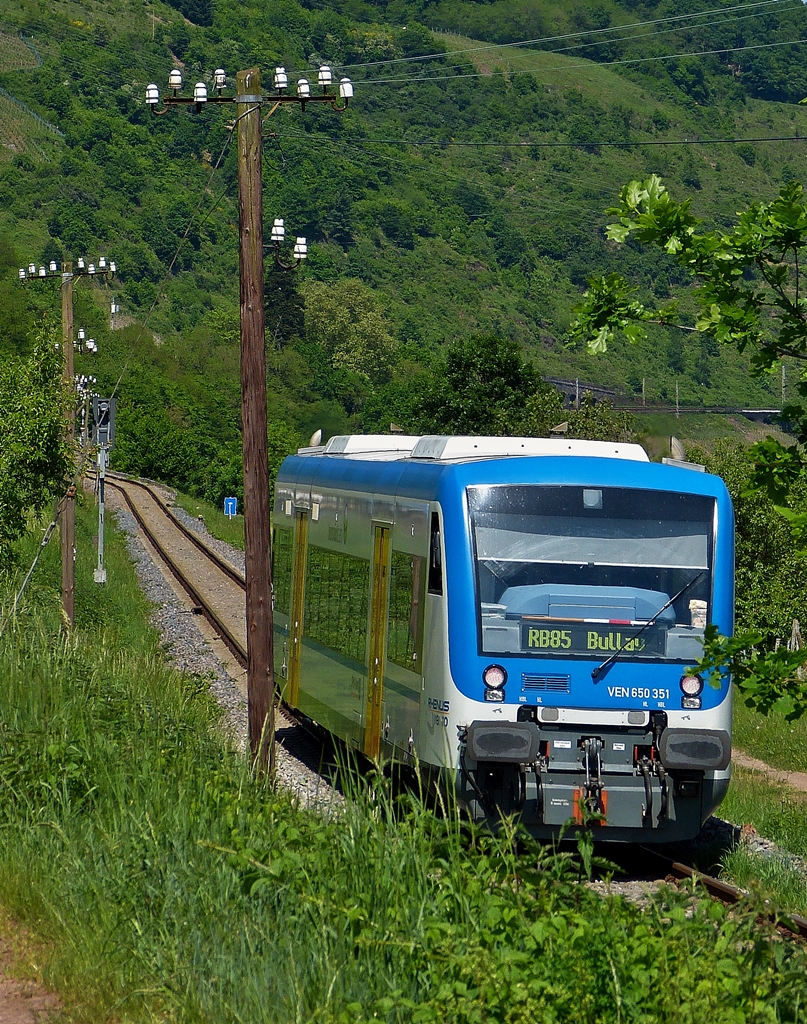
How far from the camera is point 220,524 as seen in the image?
59.1 metres

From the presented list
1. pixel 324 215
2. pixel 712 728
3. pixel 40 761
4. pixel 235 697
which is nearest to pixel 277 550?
pixel 235 697

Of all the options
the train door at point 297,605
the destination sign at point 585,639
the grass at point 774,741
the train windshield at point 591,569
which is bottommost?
the grass at point 774,741

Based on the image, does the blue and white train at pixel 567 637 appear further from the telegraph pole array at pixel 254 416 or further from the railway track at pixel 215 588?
the telegraph pole array at pixel 254 416

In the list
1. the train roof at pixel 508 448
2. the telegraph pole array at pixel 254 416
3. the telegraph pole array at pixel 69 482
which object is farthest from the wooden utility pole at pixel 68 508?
the train roof at pixel 508 448

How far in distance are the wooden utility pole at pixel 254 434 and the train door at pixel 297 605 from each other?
2.01m

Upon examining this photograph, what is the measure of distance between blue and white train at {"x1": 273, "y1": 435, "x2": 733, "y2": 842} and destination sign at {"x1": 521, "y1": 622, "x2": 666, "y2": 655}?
11mm

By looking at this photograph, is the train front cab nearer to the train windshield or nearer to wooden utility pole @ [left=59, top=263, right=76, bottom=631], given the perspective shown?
the train windshield

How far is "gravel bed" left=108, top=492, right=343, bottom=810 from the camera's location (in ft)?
47.0

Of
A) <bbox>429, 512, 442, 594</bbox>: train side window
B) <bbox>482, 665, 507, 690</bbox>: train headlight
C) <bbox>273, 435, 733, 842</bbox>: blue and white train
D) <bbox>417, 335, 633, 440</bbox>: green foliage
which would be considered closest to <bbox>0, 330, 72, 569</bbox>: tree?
<bbox>273, 435, 733, 842</bbox>: blue and white train

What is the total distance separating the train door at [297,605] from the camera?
666 inches

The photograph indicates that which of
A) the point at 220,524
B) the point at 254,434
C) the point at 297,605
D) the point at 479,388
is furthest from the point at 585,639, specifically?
the point at 479,388

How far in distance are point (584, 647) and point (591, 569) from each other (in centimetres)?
62

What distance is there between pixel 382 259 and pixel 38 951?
18601 centimetres

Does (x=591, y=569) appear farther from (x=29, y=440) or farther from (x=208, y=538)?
(x=208, y=538)
